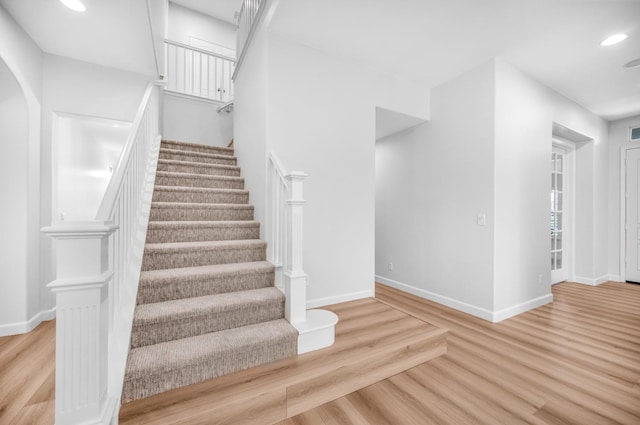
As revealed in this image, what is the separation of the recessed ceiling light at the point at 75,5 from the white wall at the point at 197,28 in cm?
337

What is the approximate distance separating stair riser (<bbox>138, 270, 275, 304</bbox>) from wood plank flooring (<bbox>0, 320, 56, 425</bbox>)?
72cm

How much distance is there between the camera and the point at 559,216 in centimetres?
441

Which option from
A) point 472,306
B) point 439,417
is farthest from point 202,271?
point 472,306

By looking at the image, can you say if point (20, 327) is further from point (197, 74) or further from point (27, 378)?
point (197, 74)

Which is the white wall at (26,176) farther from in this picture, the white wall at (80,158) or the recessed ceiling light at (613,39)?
the recessed ceiling light at (613,39)

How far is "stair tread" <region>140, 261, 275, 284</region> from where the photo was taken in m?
1.89

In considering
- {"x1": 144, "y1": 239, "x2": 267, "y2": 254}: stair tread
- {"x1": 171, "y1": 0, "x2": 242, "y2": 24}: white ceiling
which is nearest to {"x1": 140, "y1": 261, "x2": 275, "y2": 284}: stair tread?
{"x1": 144, "y1": 239, "x2": 267, "y2": 254}: stair tread

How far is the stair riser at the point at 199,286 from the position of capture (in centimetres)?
183

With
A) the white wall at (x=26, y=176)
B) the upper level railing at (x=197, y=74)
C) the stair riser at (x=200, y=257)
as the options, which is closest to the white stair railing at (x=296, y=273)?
the stair riser at (x=200, y=257)

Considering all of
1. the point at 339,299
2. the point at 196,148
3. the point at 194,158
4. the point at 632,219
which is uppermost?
the point at 196,148

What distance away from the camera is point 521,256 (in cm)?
310

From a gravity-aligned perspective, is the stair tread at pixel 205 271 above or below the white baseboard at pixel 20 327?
above

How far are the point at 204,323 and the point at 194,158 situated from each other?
2.26 m

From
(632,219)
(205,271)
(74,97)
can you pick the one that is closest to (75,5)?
(74,97)
